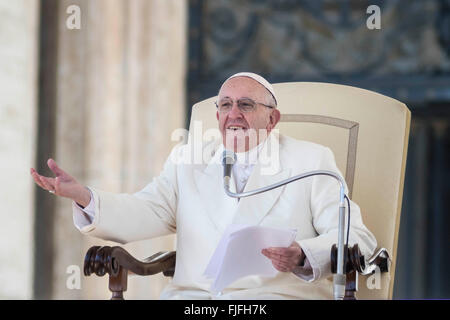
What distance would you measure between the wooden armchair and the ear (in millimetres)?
276

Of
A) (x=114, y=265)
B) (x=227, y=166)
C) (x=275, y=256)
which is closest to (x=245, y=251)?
(x=275, y=256)

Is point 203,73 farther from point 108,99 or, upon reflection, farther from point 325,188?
point 325,188

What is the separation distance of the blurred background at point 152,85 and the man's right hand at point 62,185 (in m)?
2.23

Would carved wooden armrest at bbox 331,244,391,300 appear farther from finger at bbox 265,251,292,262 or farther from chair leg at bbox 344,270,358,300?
finger at bbox 265,251,292,262

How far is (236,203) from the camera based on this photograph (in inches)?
132

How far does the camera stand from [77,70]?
18.3ft

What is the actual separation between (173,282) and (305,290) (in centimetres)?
51

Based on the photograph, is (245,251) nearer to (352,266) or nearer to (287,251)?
(287,251)

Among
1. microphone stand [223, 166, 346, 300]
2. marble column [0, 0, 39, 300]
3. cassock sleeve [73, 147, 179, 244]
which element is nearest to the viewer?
microphone stand [223, 166, 346, 300]

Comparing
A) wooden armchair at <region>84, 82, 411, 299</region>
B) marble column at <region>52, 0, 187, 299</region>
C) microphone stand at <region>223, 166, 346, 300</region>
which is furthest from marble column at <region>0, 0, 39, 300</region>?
microphone stand at <region>223, 166, 346, 300</region>

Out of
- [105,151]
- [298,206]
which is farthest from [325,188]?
[105,151]

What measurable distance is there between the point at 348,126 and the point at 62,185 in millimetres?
1240

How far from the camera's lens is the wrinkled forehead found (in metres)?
3.28

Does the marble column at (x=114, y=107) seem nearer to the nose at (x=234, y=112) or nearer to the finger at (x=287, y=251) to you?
the nose at (x=234, y=112)
